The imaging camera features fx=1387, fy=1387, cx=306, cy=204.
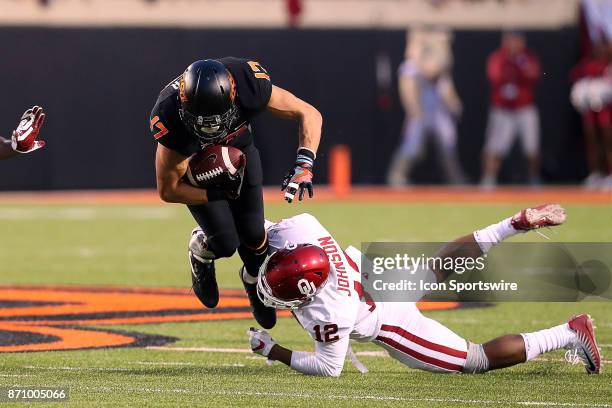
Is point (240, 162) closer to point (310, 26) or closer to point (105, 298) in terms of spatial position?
point (105, 298)

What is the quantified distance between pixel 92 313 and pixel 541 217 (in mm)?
3343

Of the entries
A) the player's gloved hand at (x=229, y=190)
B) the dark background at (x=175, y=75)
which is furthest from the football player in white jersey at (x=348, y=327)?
the dark background at (x=175, y=75)

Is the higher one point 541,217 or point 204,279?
point 541,217

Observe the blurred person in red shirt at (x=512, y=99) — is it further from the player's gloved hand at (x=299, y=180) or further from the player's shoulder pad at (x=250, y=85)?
Answer: the player's gloved hand at (x=299, y=180)

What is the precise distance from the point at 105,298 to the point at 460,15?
47.9 ft

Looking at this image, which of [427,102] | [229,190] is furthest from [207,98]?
[427,102]

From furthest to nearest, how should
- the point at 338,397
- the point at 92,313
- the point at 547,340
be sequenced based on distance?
the point at 92,313
the point at 547,340
the point at 338,397

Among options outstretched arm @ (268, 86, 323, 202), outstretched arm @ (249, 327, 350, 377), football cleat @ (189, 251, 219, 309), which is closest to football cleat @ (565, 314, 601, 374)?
outstretched arm @ (249, 327, 350, 377)

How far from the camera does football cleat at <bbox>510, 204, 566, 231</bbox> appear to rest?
681cm

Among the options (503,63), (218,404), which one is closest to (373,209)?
(503,63)

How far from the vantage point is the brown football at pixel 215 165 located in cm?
703

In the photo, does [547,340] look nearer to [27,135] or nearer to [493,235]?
[493,235]

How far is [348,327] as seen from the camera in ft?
21.0

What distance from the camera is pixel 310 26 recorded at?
22078mm
